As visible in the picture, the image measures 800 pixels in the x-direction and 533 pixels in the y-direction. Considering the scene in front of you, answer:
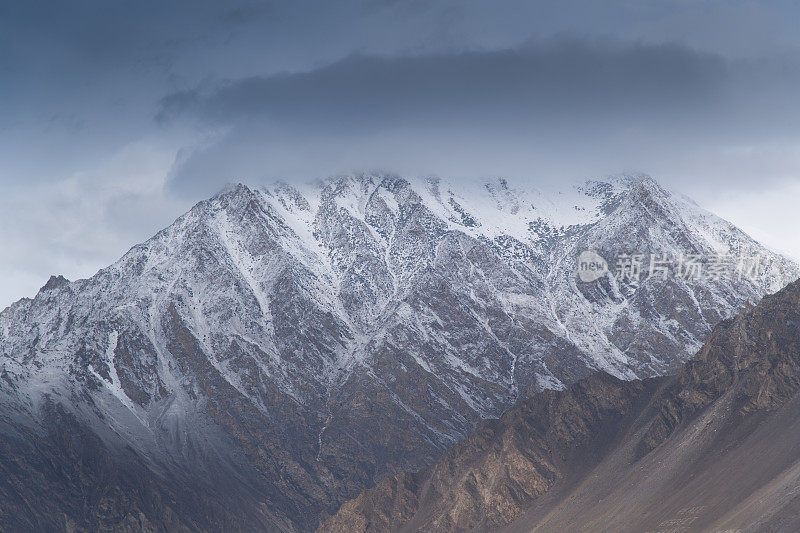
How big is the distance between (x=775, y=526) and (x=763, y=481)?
83.4 feet

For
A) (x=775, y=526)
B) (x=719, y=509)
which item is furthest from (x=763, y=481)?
(x=775, y=526)

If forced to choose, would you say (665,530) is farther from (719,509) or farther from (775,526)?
(775,526)

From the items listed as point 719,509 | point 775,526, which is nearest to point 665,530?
point 719,509

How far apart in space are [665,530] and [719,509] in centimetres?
972

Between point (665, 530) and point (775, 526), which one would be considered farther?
point (665, 530)

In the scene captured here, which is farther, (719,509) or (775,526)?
(719,509)

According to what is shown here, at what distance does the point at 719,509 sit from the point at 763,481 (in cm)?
985

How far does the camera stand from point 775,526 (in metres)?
173

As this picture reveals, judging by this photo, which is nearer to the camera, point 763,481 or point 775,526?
point 775,526

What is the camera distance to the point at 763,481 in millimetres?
197250

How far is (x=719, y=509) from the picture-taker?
7643 inches

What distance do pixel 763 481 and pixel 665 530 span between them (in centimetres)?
1885

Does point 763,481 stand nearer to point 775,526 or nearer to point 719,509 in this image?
point 719,509

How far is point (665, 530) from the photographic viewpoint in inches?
7726
